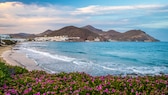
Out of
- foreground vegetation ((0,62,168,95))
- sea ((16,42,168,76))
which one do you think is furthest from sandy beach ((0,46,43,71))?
foreground vegetation ((0,62,168,95))

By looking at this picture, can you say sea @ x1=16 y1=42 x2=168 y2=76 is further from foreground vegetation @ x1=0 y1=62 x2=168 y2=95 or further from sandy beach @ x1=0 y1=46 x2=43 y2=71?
foreground vegetation @ x1=0 y1=62 x2=168 y2=95

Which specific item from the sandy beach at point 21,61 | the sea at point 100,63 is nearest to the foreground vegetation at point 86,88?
the sea at point 100,63

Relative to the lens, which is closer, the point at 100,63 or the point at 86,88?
the point at 86,88

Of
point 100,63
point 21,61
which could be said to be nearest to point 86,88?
point 21,61

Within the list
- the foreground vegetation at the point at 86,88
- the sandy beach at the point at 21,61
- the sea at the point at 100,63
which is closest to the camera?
the foreground vegetation at the point at 86,88

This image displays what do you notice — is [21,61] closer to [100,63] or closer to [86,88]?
[100,63]

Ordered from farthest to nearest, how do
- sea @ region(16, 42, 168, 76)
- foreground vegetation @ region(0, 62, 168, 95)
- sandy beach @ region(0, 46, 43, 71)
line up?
sandy beach @ region(0, 46, 43, 71), sea @ region(16, 42, 168, 76), foreground vegetation @ region(0, 62, 168, 95)

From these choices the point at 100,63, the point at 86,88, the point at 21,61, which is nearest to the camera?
the point at 86,88

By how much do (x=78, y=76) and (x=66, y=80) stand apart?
0.67 m

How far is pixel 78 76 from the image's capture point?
27.1 ft

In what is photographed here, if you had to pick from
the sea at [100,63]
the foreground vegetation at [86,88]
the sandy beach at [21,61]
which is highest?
the foreground vegetation at [86,88]

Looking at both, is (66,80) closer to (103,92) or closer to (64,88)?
(64,88)

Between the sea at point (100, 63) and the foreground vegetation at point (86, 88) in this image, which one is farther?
the sea at point (100, 63)

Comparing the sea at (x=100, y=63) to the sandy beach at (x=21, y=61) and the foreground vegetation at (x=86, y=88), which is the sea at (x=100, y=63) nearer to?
the sandy beach at (x=21, y=61)
